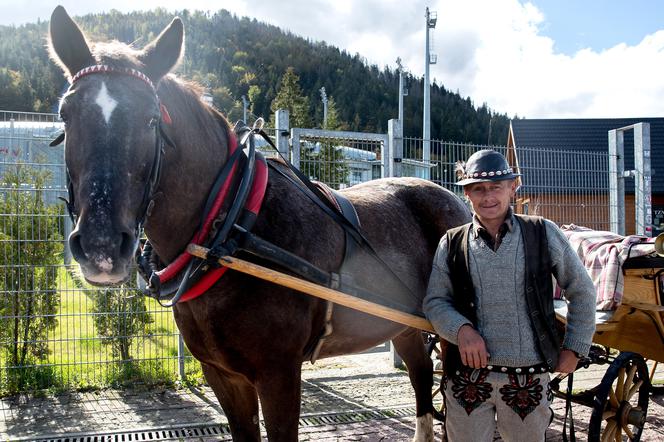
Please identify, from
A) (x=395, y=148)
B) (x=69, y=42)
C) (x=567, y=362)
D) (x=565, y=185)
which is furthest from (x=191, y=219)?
(x=565, y=185)

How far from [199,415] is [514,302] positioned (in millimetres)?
3460

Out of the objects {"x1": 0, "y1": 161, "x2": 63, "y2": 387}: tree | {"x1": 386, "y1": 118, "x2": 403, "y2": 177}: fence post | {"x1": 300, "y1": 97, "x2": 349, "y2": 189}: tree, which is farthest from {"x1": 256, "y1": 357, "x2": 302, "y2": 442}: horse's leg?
{"x1": 386, "y1": 118, "x2": 403, "y2": 177}: fence post

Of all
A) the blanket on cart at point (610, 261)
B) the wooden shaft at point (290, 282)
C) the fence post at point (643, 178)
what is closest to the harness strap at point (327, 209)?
the wooden shaft at point (290, 282)

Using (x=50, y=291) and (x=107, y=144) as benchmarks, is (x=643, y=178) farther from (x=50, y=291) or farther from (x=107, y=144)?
(x=107, y=144)

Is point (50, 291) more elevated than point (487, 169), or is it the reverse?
point (487, 169)

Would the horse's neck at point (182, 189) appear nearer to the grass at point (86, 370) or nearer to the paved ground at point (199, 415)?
the paved ground at point (199, 415)

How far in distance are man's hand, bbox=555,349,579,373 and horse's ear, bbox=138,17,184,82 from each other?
2054mm

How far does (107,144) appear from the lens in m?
1.87

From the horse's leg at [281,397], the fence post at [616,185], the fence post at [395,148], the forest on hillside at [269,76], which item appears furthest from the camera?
the forest on hillside at [269,76]

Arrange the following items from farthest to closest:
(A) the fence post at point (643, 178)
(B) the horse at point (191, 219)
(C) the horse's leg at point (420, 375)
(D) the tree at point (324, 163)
A: (A) the fence post at point (643, 178)
(D) the tree at point (324, 163)
(C) the horse's leg at point (420, 375)
(B) the horse at point (191, 219)

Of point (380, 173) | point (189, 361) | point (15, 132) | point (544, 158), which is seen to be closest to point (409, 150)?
point (380, 173)

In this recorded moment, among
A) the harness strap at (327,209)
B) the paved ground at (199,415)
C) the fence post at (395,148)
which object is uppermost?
the fence post at (395,148)

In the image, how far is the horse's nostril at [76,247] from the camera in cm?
176

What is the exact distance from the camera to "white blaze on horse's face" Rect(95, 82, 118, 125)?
6.26 ft
